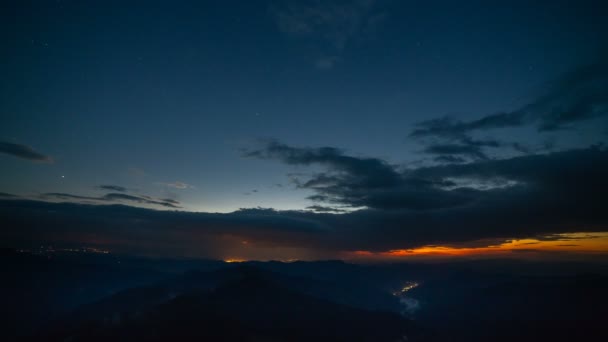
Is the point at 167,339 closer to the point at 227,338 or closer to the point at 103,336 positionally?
the point at 227,338

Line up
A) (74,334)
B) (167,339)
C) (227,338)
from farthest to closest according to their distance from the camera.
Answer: (74,334) < (227,338) < (167,339)

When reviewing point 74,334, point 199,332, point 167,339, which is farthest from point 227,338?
point 74,334

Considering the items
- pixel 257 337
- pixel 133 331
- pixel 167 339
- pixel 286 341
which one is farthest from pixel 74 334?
pixel 286 341

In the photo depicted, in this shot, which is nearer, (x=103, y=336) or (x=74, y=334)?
(x=103, y=336)

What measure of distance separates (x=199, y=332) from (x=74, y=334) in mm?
99547

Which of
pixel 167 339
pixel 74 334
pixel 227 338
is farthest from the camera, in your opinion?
pixel 74 334

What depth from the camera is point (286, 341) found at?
199375 mm

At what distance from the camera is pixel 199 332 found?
600 feet

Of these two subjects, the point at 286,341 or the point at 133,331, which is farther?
the point at 286,341

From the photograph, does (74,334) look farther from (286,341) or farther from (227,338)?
(286,341)

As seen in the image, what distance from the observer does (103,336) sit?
18362 centimetres

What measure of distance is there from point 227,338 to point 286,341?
143 ft

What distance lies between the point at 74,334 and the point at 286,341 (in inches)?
6098

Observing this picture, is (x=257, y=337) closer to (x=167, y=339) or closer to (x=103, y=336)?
(x=167, y=339)
